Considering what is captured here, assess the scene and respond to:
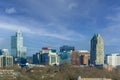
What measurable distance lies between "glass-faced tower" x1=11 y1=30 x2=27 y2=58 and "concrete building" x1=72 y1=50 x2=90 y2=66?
1414 cm

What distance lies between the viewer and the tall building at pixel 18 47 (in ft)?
295

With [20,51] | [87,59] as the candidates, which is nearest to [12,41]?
[20,51]

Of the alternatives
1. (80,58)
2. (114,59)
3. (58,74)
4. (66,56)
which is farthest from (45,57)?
(58,74)

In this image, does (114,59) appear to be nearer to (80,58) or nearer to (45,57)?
(80,58)

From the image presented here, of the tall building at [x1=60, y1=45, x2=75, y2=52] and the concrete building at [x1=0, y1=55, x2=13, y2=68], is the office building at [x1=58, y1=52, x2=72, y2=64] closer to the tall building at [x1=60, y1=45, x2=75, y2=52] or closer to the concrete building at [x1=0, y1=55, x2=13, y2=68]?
the tall building at [x1=60, y1=45, x2=75, y2=52]

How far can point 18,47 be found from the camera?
92.0m

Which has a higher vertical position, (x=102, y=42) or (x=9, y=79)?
(x=102, y=42)

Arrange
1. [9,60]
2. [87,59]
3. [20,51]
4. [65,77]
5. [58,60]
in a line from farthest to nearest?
[20,51]
[87,59]
[58,60]
[9,60]
[65,77]

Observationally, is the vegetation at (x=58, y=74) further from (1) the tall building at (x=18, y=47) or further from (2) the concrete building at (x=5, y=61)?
(1) the tall building at (x=18, y=47)

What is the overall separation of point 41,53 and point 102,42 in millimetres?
14014

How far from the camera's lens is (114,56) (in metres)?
94.6

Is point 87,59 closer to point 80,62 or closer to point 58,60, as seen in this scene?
point 80,62

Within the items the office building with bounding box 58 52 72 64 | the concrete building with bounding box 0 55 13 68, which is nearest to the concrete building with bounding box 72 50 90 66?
the office building with bounding box 58 52 72 64

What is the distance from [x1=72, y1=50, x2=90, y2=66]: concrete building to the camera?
81.0m
